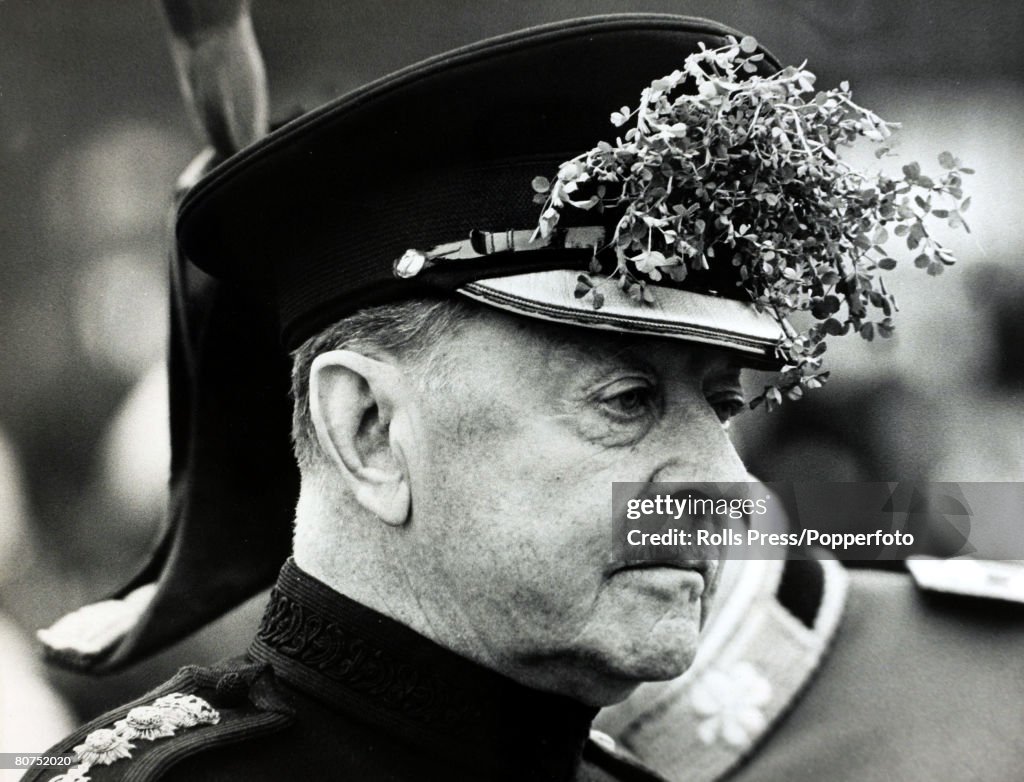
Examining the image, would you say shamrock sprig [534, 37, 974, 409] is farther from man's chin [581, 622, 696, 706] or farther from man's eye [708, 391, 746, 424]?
man's chin [581, 622, 696, 706]

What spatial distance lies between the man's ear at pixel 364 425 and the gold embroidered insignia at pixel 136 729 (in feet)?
1.36

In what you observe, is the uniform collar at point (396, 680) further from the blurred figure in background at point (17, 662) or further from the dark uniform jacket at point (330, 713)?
the blurred figure in background at point (17, 662)

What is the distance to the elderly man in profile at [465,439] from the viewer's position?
72.6 inches

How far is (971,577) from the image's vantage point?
2.93 m

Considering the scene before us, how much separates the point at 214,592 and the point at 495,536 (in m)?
1.14

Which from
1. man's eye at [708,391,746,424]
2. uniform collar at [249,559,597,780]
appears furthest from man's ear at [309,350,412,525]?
man's eye at [708,391,746,424]

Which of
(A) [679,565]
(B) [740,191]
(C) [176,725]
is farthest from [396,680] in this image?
(B) [740,191]

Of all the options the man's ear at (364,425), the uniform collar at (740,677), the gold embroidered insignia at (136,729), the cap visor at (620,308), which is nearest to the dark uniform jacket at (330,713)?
the gold embroidered insignia at (136,729)

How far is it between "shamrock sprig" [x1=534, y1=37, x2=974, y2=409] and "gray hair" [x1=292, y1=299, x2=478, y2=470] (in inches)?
8.8

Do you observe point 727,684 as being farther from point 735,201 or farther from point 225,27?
point 225,27

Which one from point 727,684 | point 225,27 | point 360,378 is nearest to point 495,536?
point 360,378

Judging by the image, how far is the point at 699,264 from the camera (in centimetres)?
182

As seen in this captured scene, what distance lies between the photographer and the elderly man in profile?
1.84 metres

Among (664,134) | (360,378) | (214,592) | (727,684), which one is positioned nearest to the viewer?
(664,134)
